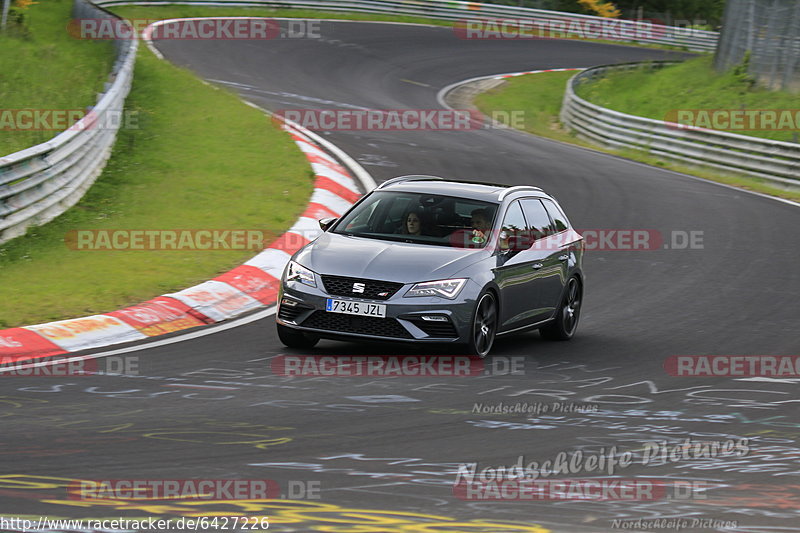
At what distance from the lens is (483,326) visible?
10.4 metres

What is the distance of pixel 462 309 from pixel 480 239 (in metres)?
1.03

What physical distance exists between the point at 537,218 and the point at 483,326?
194 centimetres

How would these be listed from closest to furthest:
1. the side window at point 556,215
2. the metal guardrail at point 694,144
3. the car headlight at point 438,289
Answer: the car headlight at point 438,289
the side window at point 556,215
the metal guardrail at point 694,144

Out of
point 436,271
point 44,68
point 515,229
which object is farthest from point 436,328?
point 44,68

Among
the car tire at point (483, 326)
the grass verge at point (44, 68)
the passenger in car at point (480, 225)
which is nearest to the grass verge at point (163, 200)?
the grass verge at point (44, 68)

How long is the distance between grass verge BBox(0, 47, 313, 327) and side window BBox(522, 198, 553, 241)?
355 centimetres

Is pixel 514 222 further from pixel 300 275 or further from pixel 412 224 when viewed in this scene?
pixel 300 275

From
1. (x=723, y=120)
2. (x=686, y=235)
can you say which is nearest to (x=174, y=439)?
(x=686, y=235)

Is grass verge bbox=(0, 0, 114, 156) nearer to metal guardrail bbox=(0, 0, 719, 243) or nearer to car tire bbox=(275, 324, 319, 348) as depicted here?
metal guardrail bbox=(0, 0, 719, 243)

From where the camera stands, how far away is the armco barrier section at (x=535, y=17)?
47969 millimetres

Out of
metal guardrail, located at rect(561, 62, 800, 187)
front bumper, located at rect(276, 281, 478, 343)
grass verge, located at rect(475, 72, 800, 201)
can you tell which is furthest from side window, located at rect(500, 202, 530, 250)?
metal guardrail, located at rect(561, 62, 800, 187)

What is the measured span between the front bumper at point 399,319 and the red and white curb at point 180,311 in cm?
168

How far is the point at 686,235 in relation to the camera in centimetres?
1833

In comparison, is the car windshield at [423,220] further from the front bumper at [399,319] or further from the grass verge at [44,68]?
the grass verge at [44,68]
